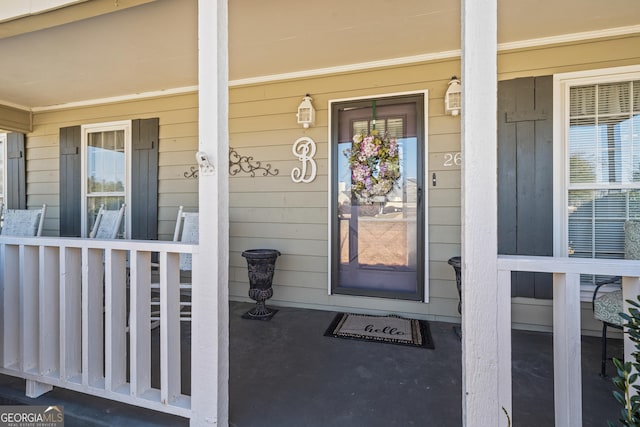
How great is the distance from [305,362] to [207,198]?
1359 mm

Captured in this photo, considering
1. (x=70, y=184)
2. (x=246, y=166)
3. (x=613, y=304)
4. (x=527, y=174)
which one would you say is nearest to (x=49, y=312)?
(x=246, y=166)

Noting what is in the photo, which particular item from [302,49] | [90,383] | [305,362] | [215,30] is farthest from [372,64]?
[90,383]

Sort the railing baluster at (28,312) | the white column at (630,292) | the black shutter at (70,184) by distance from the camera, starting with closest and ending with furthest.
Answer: the white column at (630,292) < the railing baluster at (28,312) < the black shutter at (70,184)

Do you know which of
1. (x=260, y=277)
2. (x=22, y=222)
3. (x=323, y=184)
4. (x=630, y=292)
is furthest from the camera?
(x=22, y=222)

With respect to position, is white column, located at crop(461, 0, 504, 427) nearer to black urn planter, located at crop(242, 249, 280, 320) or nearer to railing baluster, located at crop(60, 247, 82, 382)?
railing baluster, located at crop(60, 247, 82, 382)

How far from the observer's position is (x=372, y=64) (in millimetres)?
2980

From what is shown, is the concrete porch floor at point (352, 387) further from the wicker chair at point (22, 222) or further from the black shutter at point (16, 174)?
the black shutter at point (16, 174)

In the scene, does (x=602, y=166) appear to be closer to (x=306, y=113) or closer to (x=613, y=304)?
(x=613, y=304)

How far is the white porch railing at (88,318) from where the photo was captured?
1.46 meters

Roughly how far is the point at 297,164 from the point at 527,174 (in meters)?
2.09

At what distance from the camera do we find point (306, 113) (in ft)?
10.0

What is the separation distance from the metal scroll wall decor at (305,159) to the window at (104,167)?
2.30 meters

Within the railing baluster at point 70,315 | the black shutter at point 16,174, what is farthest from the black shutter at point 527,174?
the black shutter at point 16,174

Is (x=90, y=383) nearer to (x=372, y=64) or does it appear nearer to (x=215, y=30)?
(x=215, y=30)
